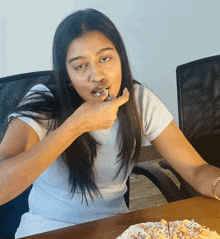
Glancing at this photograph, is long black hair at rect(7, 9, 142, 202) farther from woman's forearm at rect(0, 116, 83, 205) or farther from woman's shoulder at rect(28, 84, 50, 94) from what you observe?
woman's forearm at rect(0, 116, 83, 205)

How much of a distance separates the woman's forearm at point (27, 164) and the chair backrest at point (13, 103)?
233mm

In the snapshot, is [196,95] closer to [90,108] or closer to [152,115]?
[152,115]

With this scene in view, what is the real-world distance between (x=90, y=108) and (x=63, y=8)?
1.38 meters

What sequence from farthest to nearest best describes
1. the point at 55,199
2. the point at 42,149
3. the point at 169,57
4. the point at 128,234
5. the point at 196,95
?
1. the point at 169,57
2. the point at 196,95
3. the point at 55,199
4. the point at 42,149
5. the point at 128,234

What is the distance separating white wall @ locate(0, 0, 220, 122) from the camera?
2000mm

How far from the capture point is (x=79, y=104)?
110cm

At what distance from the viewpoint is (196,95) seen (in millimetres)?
1317

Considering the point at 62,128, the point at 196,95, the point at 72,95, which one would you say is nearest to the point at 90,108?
the point at 62,128

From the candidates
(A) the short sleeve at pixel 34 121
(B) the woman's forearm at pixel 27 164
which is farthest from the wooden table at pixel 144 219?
(A) the short sleeve at pixel 34 121

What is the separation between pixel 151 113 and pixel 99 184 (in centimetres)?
31

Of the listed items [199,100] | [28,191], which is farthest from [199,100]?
[28,191]

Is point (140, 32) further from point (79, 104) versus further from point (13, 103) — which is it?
point (13, 103)

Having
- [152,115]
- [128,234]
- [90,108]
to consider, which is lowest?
[128,234]

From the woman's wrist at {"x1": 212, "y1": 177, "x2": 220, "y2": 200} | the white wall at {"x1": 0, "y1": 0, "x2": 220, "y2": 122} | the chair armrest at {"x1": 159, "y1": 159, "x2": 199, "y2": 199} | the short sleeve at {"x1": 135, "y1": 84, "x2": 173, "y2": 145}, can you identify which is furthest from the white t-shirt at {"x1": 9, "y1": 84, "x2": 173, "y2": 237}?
the white wall at {"x1": 0, "y1": 0, "x2": 220, "y2": 122}
